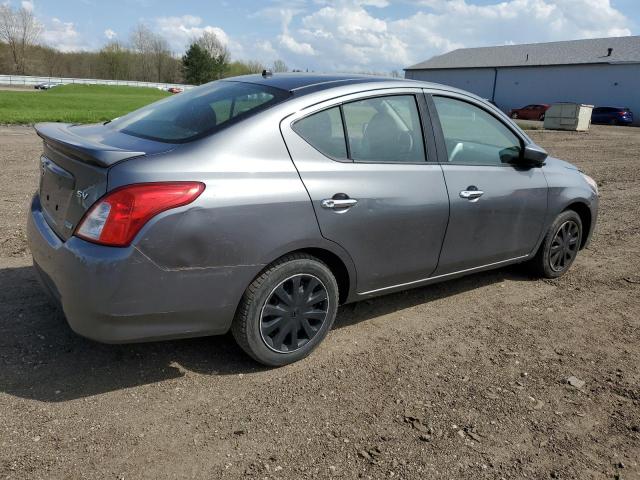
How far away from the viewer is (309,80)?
3654 millimetres

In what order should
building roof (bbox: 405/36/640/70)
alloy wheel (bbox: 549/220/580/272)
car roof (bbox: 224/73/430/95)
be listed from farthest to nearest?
building roof (bbox: 405/36/640/70) → alloy wheel (bbox: 549/220/580/272) → car roof (bbox: 224/73/430/95)

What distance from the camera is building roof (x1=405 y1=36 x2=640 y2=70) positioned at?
50.2 meters

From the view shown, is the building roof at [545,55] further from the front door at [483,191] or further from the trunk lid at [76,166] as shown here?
the trunk lid at [76,166]

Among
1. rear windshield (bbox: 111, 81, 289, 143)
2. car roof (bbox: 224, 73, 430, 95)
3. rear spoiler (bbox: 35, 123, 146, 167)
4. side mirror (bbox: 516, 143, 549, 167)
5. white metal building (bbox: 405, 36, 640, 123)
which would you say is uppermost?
white metal building (bbox: 405, 36, 640, 123)

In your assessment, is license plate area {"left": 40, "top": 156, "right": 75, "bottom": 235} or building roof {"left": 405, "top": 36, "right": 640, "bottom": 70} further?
building roof {"left": 405, "top": 36, "right": 640, "bottom": 70}

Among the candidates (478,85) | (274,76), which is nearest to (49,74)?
(478,85)

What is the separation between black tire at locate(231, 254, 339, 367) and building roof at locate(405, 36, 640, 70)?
174ft

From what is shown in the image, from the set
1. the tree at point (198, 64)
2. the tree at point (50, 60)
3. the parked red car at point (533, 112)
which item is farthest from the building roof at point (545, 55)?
the tree at point (50, 60)

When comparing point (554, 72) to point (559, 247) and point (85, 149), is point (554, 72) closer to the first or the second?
point (559, 247)

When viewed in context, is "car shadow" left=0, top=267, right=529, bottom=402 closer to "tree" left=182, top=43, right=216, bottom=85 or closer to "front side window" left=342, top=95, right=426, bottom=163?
"front side window" left=342, top=95, right=426, bottom=163

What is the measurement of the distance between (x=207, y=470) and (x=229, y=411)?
0.47m

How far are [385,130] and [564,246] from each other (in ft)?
8.33

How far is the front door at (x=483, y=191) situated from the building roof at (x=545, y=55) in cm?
5117

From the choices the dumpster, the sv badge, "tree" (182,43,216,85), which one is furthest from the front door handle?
"tree" (182,43,216,85)
